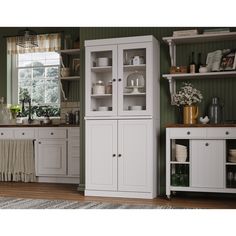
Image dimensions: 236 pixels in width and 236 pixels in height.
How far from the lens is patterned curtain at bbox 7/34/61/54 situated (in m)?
6.01

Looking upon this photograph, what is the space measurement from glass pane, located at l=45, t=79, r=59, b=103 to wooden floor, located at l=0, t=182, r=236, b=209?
1.63m

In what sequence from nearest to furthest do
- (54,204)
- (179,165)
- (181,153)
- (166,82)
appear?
(54,204), (181,153), (179,165), (166,82)

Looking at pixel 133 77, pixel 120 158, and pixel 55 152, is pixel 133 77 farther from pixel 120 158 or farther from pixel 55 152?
pixel 55 152

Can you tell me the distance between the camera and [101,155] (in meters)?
4.29

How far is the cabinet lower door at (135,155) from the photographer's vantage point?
13.4ft

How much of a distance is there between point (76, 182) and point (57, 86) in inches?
66.6

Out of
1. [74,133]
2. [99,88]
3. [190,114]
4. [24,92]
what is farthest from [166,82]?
[24,92]

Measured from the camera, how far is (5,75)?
6.43 m

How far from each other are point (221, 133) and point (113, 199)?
4.32 feet

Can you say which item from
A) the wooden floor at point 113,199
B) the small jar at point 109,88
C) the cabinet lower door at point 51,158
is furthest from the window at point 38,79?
the small jar at point 109,88

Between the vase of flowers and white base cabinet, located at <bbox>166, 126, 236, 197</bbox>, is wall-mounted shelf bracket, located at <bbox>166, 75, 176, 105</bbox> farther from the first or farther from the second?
white base cabinet, located at <bbox>166, 126, 236, 197</bbox>

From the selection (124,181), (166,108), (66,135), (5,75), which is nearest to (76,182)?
(66,135)

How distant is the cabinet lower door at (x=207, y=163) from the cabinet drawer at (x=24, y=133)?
259 cm

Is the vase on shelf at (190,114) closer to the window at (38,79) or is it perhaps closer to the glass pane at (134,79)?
the glass pane at (134,79)
